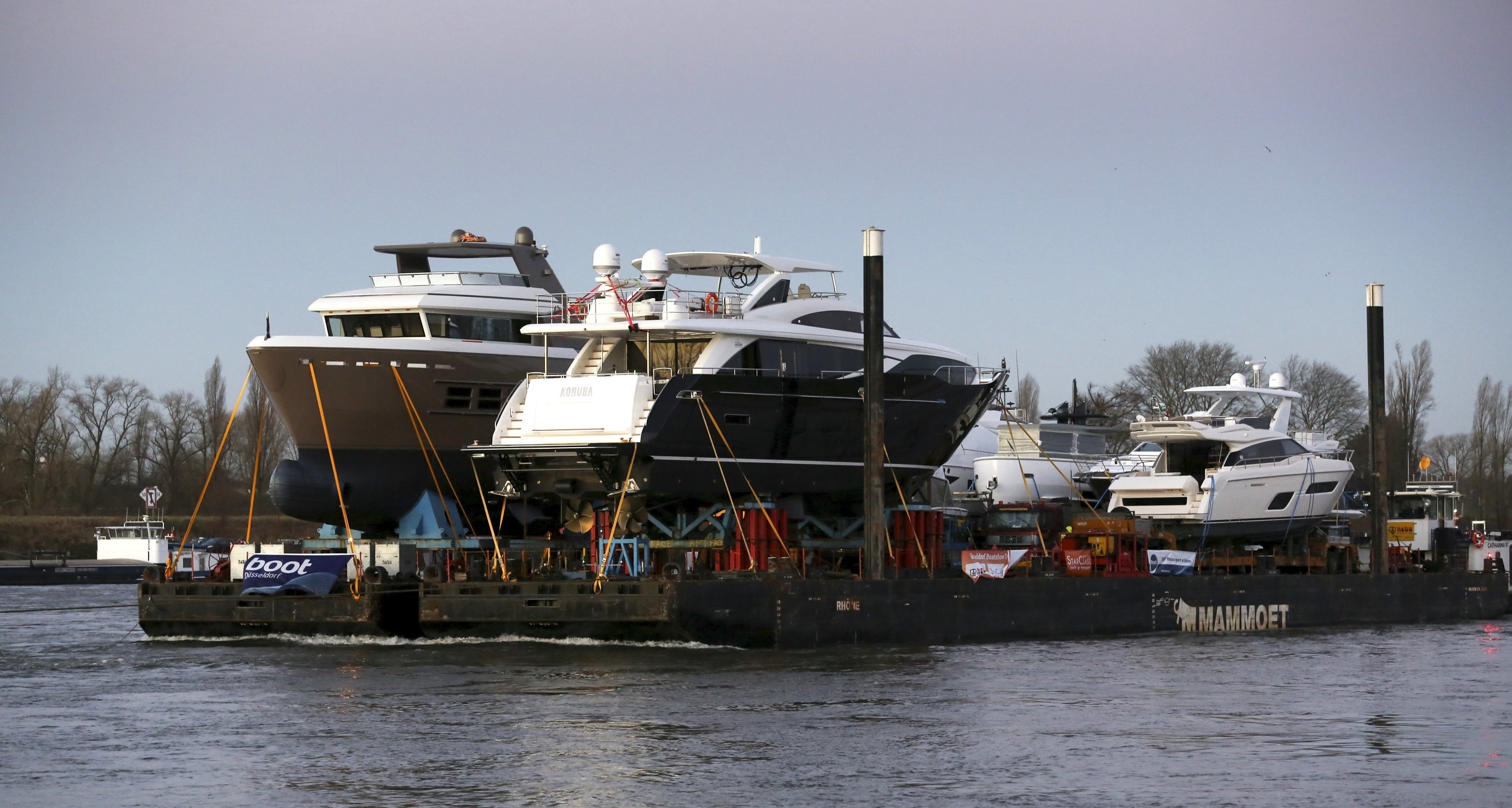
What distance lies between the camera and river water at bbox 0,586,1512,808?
610 inches

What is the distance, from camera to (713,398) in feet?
93.5

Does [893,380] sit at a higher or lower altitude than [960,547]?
higher

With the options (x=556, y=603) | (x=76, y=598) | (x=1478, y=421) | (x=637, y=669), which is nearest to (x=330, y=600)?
(x=556, y=603)

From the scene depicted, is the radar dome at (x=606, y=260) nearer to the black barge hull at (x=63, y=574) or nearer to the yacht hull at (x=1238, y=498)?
the yacht hull at (x=1238, y=498)

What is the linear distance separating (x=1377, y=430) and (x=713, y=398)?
16247mm

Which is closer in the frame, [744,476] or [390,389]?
[744,476]

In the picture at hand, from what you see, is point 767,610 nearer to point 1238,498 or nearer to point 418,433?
point 418,433

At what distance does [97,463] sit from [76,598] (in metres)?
40.1

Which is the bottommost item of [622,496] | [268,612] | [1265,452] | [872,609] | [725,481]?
[268,612]

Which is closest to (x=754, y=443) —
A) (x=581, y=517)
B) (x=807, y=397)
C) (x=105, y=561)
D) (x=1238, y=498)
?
(x=807, y=397)

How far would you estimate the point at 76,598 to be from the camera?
49188 mm

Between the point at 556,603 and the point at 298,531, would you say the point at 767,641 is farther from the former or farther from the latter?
the point at 298,531

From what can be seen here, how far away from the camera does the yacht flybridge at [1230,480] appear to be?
36.2 metres

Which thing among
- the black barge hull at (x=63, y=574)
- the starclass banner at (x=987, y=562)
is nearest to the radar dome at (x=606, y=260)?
the starclass banner at (x=987, y=562)
